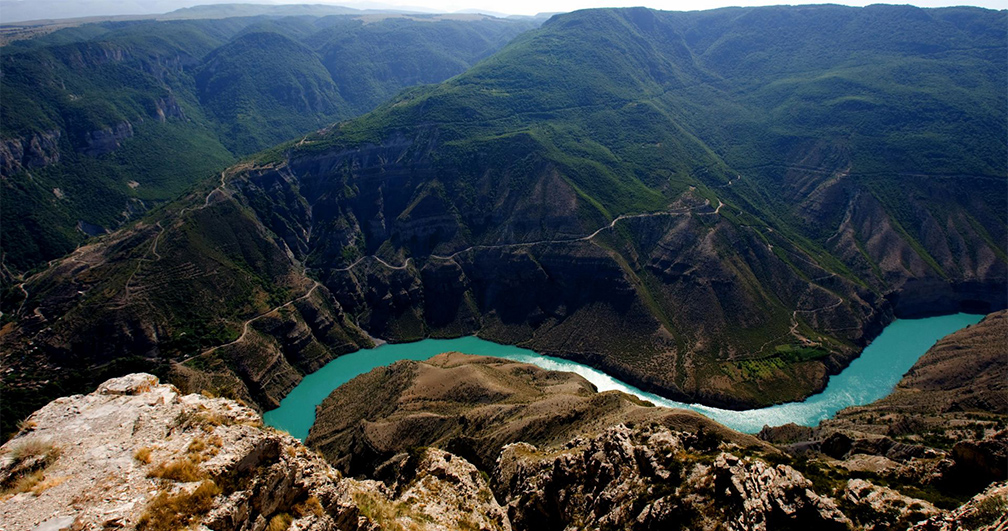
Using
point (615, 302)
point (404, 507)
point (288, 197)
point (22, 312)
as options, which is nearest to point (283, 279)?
point (288, 197)

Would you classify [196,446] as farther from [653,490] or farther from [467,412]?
[467,412]

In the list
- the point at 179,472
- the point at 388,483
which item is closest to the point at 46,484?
the point at 179,472

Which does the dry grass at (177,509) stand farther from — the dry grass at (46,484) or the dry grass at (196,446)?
the dry grass at (46,484)

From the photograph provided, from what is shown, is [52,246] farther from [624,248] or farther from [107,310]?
[624,248]

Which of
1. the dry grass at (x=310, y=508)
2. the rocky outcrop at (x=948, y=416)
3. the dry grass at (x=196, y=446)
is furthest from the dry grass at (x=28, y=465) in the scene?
the rocky outcrop at (x=948, y=416)

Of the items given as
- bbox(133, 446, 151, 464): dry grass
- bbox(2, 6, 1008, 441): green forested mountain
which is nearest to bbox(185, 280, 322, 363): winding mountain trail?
bbox(2, 6, 1008, 441): green forested mountain

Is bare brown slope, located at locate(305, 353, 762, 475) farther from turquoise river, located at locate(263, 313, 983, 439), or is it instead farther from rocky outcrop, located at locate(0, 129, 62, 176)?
rocky outcrop, located at locate(0, 129, 62, 176)
